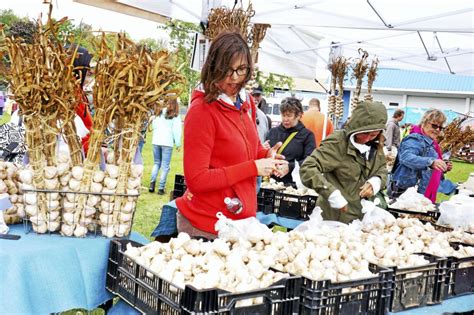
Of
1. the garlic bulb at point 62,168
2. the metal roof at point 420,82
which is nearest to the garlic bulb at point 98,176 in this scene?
the garlic bulb at point 62,168

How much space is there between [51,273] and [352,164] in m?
1.71

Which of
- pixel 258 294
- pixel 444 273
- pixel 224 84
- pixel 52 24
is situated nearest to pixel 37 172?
pixel 52 24

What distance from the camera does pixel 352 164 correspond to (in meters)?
3.00

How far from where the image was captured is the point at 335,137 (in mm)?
3035

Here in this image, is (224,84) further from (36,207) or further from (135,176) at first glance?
(36,207)

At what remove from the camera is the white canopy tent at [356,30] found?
5.61 metres

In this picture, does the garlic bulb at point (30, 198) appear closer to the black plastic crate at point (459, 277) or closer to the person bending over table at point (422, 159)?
the black plastic crate at point (459, 277)

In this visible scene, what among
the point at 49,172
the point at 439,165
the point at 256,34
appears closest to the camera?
the point at 49,172

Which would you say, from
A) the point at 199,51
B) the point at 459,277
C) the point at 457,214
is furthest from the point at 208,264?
the point at 199,51

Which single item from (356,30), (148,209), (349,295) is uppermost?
(356,30)

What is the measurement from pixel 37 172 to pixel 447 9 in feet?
15.4

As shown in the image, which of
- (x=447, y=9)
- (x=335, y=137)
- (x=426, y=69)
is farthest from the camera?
(x=426, y=69)

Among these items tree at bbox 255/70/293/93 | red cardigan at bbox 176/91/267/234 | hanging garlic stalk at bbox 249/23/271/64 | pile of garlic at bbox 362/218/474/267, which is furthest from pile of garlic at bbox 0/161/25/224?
tree at bbox 255/70/293/93

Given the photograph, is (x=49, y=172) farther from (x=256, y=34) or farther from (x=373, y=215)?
(x=256, y=34)
